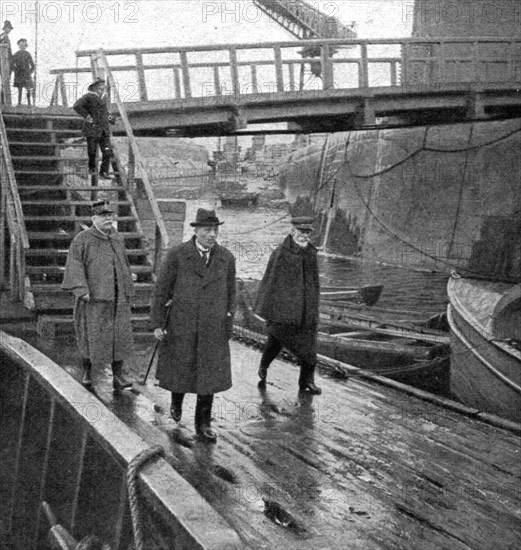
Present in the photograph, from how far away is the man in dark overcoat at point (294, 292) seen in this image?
23.6 ft

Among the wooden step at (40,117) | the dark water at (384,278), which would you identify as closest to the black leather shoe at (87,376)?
the wooden step at (40,117)

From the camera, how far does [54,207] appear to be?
11211mm

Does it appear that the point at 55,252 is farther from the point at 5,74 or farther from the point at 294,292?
the point at 5,74

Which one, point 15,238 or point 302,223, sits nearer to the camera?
point 302,223

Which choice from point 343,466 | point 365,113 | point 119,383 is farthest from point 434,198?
point 343,466

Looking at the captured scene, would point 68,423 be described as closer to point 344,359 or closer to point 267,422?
point 267,422

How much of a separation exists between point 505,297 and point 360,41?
27.0 ft

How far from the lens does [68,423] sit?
5293 millimetres

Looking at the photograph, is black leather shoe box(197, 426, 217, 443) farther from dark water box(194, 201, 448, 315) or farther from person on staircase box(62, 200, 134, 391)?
dark water box(194, 201, 448, 315)

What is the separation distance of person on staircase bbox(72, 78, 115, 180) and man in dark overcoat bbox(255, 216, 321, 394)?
5131mm

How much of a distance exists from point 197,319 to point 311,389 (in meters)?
2.10

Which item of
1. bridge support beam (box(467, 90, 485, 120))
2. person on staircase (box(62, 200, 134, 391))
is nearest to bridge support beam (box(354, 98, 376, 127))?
bridge support beam (box(467, 90, 485, 120))

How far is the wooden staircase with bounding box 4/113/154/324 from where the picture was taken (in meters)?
9.74

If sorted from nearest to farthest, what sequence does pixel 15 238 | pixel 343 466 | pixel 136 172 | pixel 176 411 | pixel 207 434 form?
pixel 343 466, pixel 207 434, pixel 176 411, pixel 15 238, pixel 136 172
